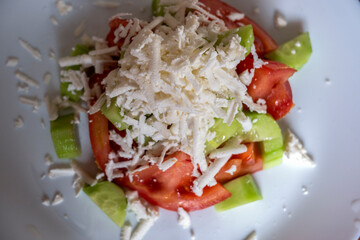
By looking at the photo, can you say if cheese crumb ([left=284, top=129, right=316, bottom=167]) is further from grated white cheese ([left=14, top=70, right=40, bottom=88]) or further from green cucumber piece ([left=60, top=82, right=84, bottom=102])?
grated white cheese ([left=14, top=70, right=40, bottom=88])

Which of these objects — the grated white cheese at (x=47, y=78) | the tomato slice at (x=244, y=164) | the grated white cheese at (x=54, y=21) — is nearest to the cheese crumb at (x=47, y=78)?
the grated white cheese at (x=47, y=78)

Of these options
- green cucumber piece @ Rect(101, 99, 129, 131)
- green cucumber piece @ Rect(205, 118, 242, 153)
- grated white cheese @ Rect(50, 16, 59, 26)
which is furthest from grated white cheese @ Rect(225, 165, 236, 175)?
grated white cheese @ Rect(50, 16, 59, 26)

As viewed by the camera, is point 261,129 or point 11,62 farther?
point 11,62

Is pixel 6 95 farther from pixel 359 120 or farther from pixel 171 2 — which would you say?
pixel 359 120

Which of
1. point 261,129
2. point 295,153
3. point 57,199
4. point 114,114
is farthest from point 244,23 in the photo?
point 57,199

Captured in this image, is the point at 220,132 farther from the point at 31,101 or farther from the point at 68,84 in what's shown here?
the point at 31,101

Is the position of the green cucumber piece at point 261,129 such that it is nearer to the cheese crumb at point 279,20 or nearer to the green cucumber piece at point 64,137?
the cheese crumb at point 279,20
